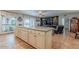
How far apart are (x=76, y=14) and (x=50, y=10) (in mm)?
536

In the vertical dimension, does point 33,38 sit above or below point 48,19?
below

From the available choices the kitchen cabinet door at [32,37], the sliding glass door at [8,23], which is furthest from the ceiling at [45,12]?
the kitchen cabinet door at [32,37]

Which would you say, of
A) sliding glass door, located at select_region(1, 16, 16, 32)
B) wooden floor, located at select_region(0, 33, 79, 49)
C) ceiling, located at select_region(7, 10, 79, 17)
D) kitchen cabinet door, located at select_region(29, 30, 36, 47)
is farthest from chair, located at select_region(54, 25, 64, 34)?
sliding glass door, located at select_region(1, 16, 16, 32)

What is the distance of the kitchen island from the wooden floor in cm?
11

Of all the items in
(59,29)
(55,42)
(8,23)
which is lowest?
(55,42)

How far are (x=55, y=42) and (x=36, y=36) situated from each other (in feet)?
1.40

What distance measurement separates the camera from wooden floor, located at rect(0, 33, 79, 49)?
71.1 inches

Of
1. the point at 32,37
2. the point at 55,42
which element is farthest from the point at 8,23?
the point at 55,42

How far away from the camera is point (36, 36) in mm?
1906

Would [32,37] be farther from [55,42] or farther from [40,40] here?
[55,42]

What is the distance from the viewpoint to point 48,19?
75.8 inches

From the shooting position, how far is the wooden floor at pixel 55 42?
1.80m
